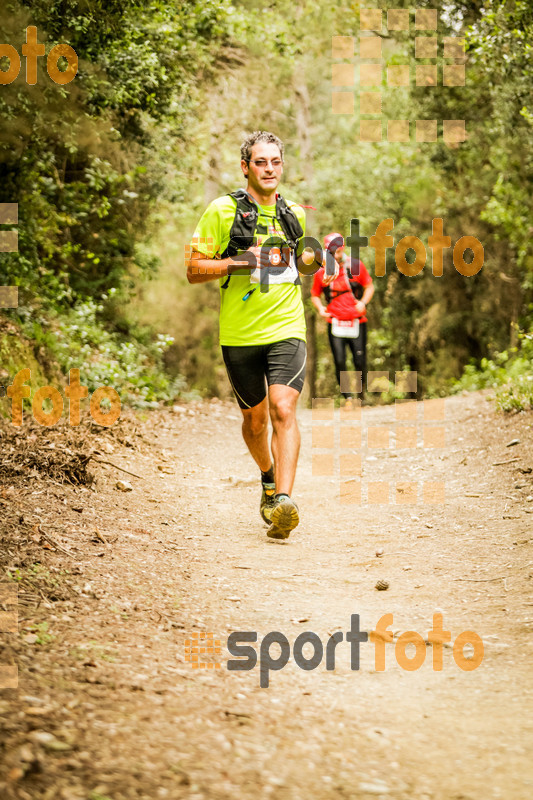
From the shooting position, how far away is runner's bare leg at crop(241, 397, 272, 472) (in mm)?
5441

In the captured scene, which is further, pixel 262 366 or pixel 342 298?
pixel 342 298

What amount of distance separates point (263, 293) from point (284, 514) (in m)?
1.44

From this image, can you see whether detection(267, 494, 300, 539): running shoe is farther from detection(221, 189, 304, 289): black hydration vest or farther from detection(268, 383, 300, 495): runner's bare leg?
detection(221, 189, 304, 289): black hydration vest

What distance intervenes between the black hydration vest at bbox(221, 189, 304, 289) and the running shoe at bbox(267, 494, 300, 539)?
1468mm

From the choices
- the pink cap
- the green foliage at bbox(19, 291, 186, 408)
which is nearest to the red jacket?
the green foliage at bbox(19, 291, 186, 408)

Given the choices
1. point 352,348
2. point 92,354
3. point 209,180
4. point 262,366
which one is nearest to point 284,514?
point 262,366

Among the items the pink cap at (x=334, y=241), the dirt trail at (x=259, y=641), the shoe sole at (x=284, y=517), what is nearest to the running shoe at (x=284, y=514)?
the shoe sole at (x=284, y=517)

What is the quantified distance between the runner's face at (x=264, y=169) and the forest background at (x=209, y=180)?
3613 millimetres

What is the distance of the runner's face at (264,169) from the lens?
200 inches

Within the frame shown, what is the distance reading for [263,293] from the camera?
17.0 ft

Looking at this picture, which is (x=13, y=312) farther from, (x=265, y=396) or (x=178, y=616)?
(x=178, y=616)

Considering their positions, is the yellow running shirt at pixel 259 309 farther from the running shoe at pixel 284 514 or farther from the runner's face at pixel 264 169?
the running shoe at pixel 284 514

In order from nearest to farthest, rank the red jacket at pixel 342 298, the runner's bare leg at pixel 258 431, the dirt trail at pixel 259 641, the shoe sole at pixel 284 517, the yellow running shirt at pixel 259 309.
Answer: the dirt trail at pixel 259 641
the shoe sole at pixel 284 517
the yellow running shirt at pixel 259 309
the runner's bare leg at pixel 258 431
the red jacket at pixel 342 298

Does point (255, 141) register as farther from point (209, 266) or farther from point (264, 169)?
point (209, 266)
